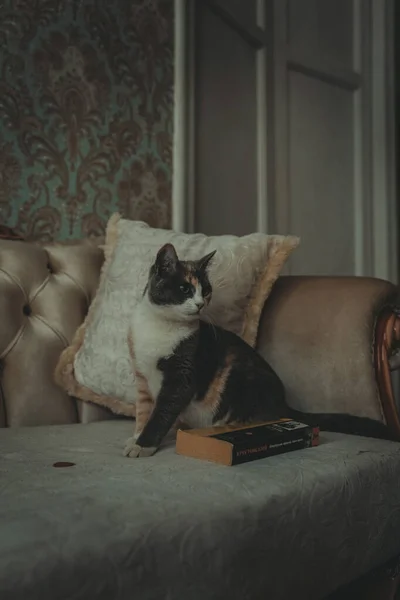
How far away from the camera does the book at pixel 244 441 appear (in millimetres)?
894

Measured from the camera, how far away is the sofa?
632mm

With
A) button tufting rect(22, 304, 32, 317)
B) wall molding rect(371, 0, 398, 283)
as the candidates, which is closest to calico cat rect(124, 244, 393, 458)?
button tufting rect(22, 304, 32, 317)

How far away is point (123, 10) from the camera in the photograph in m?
1.84

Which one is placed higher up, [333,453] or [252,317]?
[252,317]

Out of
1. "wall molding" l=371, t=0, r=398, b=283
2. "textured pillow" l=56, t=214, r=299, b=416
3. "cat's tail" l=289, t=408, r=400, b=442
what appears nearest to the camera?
"cat's tail" l=289, t=408, r=400, b=442

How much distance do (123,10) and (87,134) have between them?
16.9 inches

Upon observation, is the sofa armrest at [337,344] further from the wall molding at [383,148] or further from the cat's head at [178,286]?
the wall molding at [383,148]

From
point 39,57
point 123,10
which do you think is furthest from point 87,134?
point 123,10

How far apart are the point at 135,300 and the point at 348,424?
50cm

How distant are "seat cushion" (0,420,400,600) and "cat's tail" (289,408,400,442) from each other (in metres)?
0.07

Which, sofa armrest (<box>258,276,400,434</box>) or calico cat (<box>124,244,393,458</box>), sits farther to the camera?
sofa armrest (<box>258,276,400,434</box>)

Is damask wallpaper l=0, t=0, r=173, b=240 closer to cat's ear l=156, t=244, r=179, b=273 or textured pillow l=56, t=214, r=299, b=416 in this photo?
textured pillow l=56, t=214, r=299, b=416

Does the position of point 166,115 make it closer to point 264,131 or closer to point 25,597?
point 264,131

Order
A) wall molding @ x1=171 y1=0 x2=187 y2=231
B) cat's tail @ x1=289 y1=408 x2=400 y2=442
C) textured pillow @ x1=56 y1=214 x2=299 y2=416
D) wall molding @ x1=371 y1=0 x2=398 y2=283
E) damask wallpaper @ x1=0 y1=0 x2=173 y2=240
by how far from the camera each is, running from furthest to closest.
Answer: wall molding @ x1=371 y1=0 x2=398 y2=283, wall molding @ x1=171 y1=0 x2=187 y2=231, damask wallpaper @ x1=0 y1=0 x2=173 y2=240, textured pillow @ x1=56 y1=214 x2=299 y2=416, cat's tail @ x1=289 y1=408 x2=400 y2=442
